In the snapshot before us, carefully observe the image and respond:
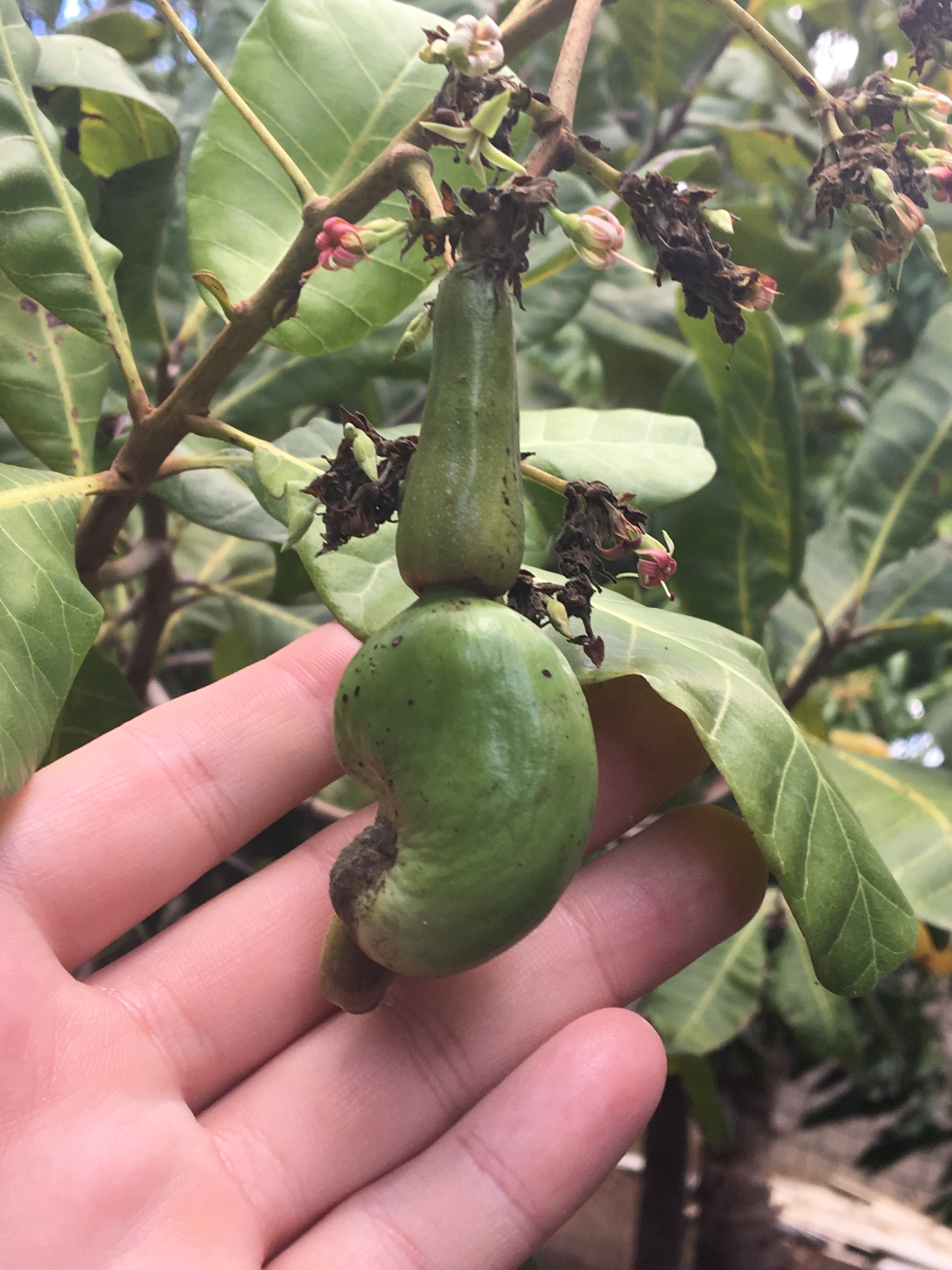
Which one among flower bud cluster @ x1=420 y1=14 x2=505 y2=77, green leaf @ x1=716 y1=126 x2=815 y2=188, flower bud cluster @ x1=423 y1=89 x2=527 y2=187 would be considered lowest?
flower bud cluster @ x1=423 y1=89 x2=527 y2=187

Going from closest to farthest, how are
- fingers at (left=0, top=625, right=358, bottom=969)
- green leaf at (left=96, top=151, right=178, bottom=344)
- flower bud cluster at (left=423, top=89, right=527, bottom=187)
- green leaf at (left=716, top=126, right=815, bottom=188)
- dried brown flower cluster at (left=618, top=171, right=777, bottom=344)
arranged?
flower bud cluster at (left=423, top=89, right=527, bottom=187), dried brown flower cluster at (left=618, top=171, right=777, bottom=344), fingers at (left=0, top=625, right=358, bottom=969), green leaf at (left=96, top=151, right=178, bottom=344), green leaf at (left=716, top=126, right=815, bottom=188)

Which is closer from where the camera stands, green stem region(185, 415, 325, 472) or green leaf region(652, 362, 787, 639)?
green stem region(185, 415, 325, 472)

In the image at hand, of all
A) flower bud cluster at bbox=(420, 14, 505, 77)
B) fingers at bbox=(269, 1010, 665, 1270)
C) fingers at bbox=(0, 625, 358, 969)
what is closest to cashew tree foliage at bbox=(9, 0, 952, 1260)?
flower bud cluster at bbox=(420, 14, 505, 77)

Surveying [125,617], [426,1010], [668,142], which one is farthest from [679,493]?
[668,142]

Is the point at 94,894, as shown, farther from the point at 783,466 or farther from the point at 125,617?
the point at 783,466

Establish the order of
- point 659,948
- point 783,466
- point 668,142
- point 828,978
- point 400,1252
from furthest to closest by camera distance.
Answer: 1. point 668,142
2. point 783,466
3. point 659,948
4. point 400,1252
5. point 828,978

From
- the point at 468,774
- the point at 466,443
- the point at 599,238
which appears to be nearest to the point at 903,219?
the point at 599,238

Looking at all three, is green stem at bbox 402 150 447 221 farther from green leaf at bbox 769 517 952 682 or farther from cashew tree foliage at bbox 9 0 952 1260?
green leaf at bbox 769 517 952 682
